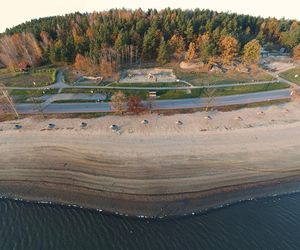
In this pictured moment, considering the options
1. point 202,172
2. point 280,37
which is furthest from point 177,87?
point 280,37

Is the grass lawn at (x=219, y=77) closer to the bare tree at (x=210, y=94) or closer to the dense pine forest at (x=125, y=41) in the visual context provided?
the bare tree at (x=210, y=94)

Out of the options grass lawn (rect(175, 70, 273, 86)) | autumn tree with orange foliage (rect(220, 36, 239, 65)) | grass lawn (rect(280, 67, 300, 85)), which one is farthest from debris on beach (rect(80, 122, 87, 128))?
grass lawn (rect(280, 67, 300, 85))

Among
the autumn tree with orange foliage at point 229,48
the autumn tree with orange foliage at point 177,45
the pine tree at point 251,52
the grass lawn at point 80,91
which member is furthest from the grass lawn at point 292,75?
the grass lawn at point 80,91

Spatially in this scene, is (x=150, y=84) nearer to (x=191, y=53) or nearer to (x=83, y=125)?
(x=191, y=53)

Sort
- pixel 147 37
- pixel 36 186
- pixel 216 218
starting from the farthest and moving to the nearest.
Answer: pixel 147 37 → pixel 36 186 → pixel 216 218

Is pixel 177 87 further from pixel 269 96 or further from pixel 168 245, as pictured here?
pixel 168 245

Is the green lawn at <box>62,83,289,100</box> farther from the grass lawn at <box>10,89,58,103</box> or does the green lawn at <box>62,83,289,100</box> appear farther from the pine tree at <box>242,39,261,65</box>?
the pine tree at <box>242,39,261,65</box>
